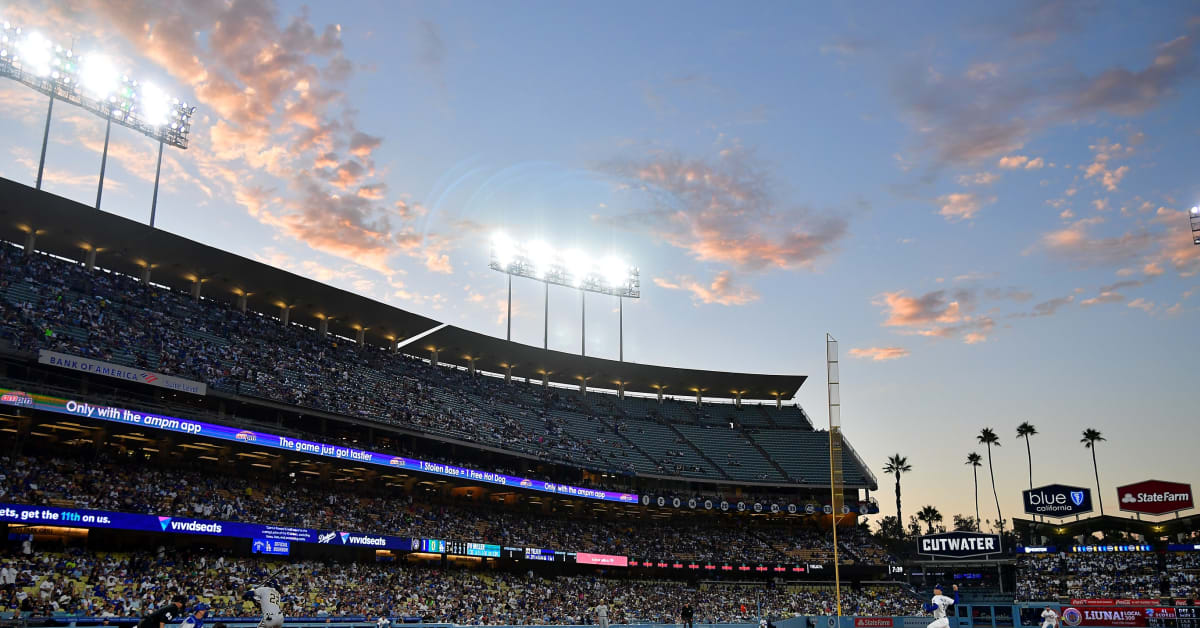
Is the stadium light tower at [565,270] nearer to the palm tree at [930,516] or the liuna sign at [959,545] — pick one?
the liuna sign at [959,545]

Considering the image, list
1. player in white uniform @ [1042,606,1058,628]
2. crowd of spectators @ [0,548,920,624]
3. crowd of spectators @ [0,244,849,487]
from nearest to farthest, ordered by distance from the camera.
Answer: player in white uniform @ [1042,606,1058,628]
crowd of spectators @ [0,548,920,624]
crowd of spectators @ [0,244,849,487]

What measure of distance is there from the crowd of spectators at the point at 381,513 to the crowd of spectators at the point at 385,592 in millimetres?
2502

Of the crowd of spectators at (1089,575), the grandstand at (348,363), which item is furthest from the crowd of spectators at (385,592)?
the crowd of spectators at (1089,575)

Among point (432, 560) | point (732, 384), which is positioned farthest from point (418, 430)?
Result: point (732, 384)

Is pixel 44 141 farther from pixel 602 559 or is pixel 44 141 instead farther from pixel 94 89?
pixel 602 559

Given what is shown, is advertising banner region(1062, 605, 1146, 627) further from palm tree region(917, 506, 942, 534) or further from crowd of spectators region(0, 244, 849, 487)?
palm tree region(917, 506, 942, 534)

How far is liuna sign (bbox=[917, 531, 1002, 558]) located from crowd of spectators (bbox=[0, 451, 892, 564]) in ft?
40.3

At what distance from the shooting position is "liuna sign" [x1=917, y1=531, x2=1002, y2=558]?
6762 centimetres

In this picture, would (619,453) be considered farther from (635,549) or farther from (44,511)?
(44,511)

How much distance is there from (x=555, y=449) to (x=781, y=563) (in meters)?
23.4

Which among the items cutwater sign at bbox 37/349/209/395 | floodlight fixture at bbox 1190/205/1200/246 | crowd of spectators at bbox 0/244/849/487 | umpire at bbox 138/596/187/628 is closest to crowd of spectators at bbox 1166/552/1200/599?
floodlight fixture at bbox 1190/205/1200/246

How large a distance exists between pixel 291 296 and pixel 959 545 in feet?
184

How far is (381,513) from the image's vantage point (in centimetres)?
5928

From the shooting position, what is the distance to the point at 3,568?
37062 millimetres
